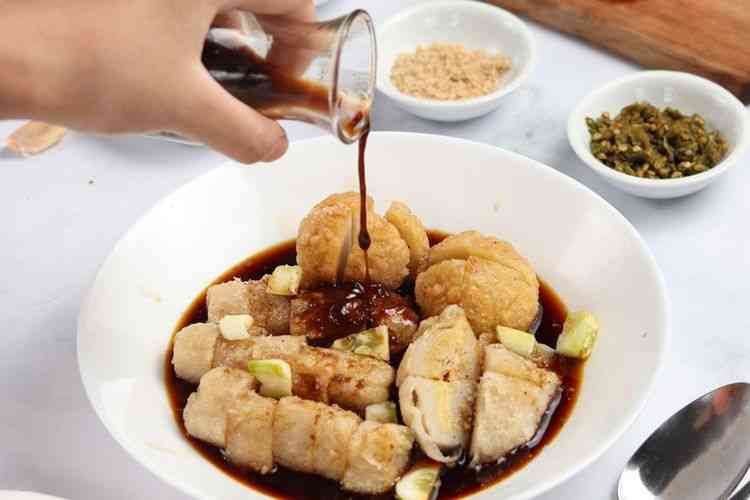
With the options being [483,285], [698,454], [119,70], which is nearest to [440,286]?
[483,285]

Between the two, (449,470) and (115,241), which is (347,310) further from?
(115,241)

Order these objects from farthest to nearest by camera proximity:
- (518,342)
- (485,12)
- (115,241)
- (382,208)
A: 1. (485,12)
2. (115,241)
3. (382,208)
4. (518,342)

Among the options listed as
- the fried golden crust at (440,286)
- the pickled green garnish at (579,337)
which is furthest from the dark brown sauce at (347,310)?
the pickled green garnish at (579,337)

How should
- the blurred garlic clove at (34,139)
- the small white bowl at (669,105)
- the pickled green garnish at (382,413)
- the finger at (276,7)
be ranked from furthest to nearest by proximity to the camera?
the blurred garlic clove at (34,139) → the small white bowl at (669,105) → the pickled green garnish at (382,413) → the finger at (276,7)

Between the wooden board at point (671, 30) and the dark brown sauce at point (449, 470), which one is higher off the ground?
the wooden board at point (671, 30)

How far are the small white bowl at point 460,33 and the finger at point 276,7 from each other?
3.82 feet

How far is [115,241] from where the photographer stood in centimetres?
249

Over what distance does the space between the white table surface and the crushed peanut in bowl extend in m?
0.09

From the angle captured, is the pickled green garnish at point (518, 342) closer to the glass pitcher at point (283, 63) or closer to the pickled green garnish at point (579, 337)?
the pickled green garnish at point (579, 337)

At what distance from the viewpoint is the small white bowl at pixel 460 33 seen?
2.85 meters

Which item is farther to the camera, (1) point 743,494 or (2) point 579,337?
(2) point 579,337

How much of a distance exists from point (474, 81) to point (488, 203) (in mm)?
648

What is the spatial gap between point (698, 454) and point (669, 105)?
4.14 feet

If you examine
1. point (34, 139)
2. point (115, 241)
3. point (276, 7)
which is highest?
point (276, 7)
